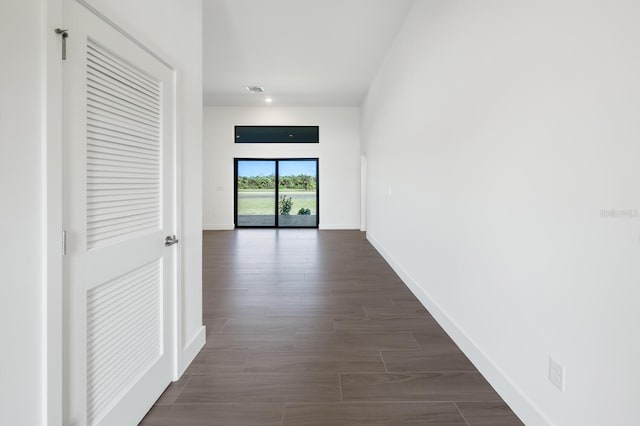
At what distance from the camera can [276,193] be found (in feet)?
30.3

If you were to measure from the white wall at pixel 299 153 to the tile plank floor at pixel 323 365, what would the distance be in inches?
198

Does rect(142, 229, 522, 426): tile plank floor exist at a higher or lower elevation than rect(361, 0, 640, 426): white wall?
lower

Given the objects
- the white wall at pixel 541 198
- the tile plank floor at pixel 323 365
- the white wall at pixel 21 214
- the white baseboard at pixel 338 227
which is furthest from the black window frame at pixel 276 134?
the white wall at pixel 21 214

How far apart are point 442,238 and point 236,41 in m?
4.02

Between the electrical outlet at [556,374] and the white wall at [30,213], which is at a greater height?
the white wall at [30,213]

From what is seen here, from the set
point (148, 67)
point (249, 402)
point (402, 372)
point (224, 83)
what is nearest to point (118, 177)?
point (148, 67)

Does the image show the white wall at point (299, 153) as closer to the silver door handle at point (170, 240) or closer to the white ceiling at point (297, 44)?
the white ceiling at point (297, 44)

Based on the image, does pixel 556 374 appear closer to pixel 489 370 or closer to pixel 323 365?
pixel 489 370

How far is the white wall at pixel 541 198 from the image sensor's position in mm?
1181

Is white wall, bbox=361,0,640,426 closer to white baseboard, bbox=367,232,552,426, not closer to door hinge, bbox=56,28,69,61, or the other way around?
white baseboard, bbox=367,232,552,426

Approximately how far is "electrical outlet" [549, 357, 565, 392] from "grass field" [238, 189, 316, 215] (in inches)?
312

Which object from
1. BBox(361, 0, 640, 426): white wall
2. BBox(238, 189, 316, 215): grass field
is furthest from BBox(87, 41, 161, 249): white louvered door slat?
BBox(238, 189, 316, 215): grass field

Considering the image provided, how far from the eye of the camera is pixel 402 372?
7.08 feet

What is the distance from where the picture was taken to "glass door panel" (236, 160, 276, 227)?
9.18 meters
